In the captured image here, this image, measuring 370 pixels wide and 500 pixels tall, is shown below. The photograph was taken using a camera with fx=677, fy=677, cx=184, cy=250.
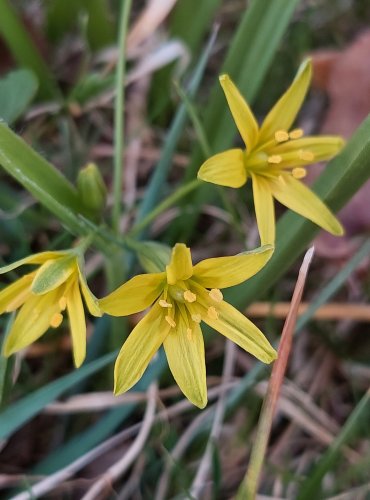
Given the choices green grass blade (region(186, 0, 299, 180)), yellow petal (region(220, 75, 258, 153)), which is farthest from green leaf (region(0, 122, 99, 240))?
green grass blade (region(186, 0, 299, 180))

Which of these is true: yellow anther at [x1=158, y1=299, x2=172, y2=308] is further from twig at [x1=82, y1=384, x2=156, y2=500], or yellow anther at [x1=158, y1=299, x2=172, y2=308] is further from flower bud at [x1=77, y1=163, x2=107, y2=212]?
twig at [x1=82, y1=384, x2=156, y2=500]

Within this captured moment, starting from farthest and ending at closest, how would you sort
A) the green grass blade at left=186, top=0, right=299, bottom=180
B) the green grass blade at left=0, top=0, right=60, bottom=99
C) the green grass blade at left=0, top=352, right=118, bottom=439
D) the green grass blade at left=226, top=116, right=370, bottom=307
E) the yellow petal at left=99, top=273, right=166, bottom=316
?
1. the green grass blade at left=0, top=0, right=60, bottom=99
2. the green grass blade at left=186, top=0, right=299, bottom=180
3. the green grass blade at left=0, top=352, right=118, bottom=439
4. the green grass blade at left=226, top=116, right=370, bottom=307
5. the yellow petal at left=99, top=273, right=166, bottom=316

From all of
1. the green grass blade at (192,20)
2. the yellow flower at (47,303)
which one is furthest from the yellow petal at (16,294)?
the green grass blade at (192,20)

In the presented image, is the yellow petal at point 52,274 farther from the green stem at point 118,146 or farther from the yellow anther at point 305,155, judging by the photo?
the yellow anther at point 305,155

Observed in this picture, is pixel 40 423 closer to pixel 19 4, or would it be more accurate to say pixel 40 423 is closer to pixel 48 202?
pixel 48 202

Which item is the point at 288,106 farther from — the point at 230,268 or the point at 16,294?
the point at 16,294

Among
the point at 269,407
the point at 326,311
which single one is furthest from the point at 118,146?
the point at 326,311

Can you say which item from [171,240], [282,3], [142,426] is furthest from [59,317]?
[282,3]
